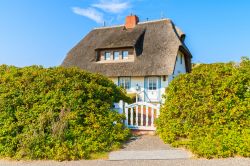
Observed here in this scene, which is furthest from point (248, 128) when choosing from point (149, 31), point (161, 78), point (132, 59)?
point (149, 31)

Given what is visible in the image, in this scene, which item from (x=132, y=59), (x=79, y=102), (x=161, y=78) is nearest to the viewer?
(x=79, y=102)

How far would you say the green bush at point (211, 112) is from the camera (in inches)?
237

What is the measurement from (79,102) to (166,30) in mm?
19723

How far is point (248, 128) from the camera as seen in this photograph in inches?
252

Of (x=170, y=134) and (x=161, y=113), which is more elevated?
(x=161, y=113)

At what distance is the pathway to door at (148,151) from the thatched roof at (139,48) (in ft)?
48.2

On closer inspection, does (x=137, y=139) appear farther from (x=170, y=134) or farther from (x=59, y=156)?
(x=59, y=156)

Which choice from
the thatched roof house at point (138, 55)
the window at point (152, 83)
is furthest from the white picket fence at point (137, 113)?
the window at point (152, 83)

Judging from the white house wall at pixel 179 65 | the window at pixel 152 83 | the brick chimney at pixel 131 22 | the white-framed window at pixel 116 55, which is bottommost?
the window at pixel 152 83

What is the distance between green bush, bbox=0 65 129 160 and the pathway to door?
14.8 inches

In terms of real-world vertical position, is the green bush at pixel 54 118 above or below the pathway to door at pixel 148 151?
above

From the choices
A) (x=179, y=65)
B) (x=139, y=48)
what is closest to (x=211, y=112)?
(x=139, y=48)

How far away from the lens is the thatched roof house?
875 inches

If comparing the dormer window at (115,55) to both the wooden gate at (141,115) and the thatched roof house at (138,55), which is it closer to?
the thatched roof house at (138,55)
